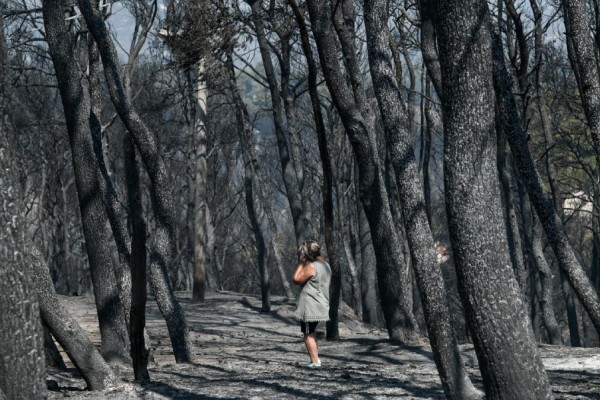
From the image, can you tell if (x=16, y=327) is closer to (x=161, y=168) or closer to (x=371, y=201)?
(x=161, y=168)

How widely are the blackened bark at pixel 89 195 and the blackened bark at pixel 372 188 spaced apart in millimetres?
2975

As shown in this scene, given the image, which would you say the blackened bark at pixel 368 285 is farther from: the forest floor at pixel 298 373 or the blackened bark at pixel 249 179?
the forest floor at pixel 298 373

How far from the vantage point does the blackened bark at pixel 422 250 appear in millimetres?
8203

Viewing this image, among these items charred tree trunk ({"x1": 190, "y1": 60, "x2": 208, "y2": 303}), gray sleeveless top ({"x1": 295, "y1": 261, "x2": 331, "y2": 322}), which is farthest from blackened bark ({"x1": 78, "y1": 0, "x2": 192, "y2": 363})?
charred tree trunk ({"x1": 190, "y1": 60, "x2": 208, "y2": 303})

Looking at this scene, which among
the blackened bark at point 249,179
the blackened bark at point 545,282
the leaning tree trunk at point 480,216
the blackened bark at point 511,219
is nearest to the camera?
the leaning tree trunk at point 480,216

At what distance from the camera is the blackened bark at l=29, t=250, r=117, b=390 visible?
878 cm

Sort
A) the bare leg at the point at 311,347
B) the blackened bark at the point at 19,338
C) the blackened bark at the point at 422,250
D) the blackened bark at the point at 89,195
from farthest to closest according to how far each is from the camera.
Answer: the blackened bark at the point at 89,195, the bare leg at the point at 311,347, the blackened bark at the point at 422,250, the blackened bark at the point at 19,338

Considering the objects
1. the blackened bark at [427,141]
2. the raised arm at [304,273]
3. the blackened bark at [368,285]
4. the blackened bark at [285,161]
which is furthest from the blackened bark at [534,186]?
the blackened bark at [427,141]

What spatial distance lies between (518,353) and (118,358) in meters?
7.23

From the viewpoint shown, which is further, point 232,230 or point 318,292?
point 232,230

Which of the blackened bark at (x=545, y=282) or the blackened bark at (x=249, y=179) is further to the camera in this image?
the blackened bark at (x=249, y=179)

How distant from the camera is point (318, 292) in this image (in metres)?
11.8

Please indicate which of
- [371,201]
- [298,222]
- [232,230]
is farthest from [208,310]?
[232,230]

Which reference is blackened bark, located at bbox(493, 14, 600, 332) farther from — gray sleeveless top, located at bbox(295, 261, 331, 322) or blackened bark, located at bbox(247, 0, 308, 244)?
blackened bark, located at bbox(247, 0, 308, 244)
